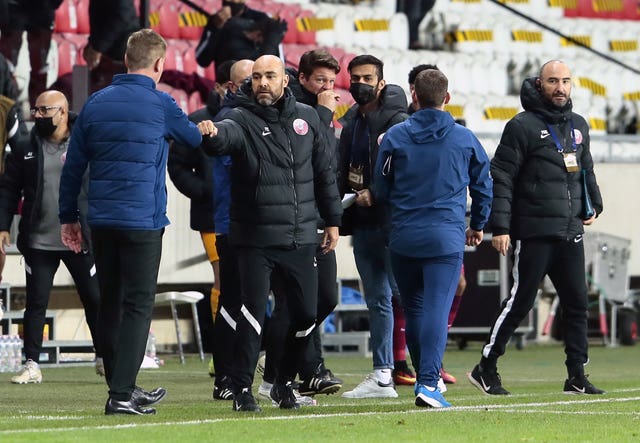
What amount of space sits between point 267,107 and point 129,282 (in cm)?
108

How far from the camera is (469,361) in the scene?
1342 centimetres

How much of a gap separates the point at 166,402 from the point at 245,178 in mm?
1529

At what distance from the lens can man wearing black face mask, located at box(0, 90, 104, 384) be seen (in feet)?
34.2

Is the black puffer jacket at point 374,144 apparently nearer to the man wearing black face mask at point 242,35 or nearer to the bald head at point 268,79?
the bald head at point 268,79

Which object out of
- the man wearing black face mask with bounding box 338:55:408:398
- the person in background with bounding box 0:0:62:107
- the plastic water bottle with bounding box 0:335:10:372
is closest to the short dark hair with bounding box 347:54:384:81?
the man wearing black face mask with bounding box 338:55:408:398

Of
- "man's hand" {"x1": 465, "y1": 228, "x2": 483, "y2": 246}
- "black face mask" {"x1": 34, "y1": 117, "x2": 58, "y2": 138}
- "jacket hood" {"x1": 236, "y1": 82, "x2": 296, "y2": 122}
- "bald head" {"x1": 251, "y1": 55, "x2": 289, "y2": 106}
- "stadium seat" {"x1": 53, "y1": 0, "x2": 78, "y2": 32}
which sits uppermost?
"stadium seat" {"x1": 53, "y1": 0, "x2": 78, "y2": 32}

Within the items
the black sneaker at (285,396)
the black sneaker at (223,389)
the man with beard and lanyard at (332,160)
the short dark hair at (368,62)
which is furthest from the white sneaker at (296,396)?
the short dark hair at (368,62)

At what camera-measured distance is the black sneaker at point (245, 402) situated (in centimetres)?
759

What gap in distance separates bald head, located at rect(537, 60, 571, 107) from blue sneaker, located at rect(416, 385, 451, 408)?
2.11m

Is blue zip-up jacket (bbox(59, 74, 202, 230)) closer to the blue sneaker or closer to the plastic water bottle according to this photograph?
the blue sneaker

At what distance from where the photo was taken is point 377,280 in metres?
9.42

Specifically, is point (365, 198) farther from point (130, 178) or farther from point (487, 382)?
point (130, 178)

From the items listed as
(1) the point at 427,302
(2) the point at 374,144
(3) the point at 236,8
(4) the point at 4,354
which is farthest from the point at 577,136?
(3) the point at 236,8

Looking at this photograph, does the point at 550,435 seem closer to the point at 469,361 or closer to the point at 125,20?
the point at 469,361
